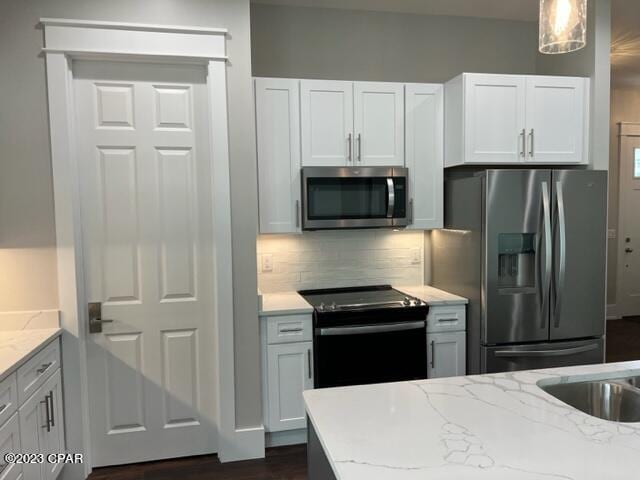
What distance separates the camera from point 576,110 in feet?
10.5

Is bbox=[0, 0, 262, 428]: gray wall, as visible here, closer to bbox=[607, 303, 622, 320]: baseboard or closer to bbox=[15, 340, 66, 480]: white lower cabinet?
bbox=[15, 340, 66, 480]: white lower cabinet

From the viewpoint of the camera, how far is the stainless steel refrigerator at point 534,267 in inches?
115

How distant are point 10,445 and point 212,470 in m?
1.17

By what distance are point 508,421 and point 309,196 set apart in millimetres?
1968

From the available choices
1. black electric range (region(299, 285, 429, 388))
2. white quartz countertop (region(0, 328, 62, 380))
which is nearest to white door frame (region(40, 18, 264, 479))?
white quartz countertop (region(0, 328, 62, 380))

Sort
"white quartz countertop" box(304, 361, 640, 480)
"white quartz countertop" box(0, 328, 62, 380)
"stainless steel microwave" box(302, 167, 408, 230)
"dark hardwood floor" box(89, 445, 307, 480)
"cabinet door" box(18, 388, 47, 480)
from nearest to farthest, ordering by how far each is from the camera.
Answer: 1. "white quartz countertop" box(304, 361, 640, 480)
2. "white quartz countertop" box(0, 328, 62, 380)
3. "cabinet door" box(18, 388, 47, 480)
4. "dark hardwood floor" box(89, 445, 307, 480)
5. "stainless steel microwave" box(302, 167, 408, 230)

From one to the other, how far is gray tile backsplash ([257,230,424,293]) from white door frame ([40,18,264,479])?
70 cm

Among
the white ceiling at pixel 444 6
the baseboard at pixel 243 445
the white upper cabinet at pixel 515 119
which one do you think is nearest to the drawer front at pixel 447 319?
the white upper cabinet at pixel 515 119

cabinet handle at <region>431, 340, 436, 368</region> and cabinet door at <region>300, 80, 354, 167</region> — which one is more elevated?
cabinet door at <region>300, 80, 354, 167</region>

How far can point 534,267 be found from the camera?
9.82ft

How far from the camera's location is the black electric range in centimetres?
293

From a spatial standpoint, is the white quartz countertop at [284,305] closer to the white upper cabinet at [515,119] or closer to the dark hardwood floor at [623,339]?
the white upper cabinet at [515,119]

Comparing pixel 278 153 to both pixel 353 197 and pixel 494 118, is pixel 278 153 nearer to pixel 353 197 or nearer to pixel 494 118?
pixel 353 197


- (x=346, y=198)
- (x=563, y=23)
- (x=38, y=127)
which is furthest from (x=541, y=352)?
(x=38, y=127)
